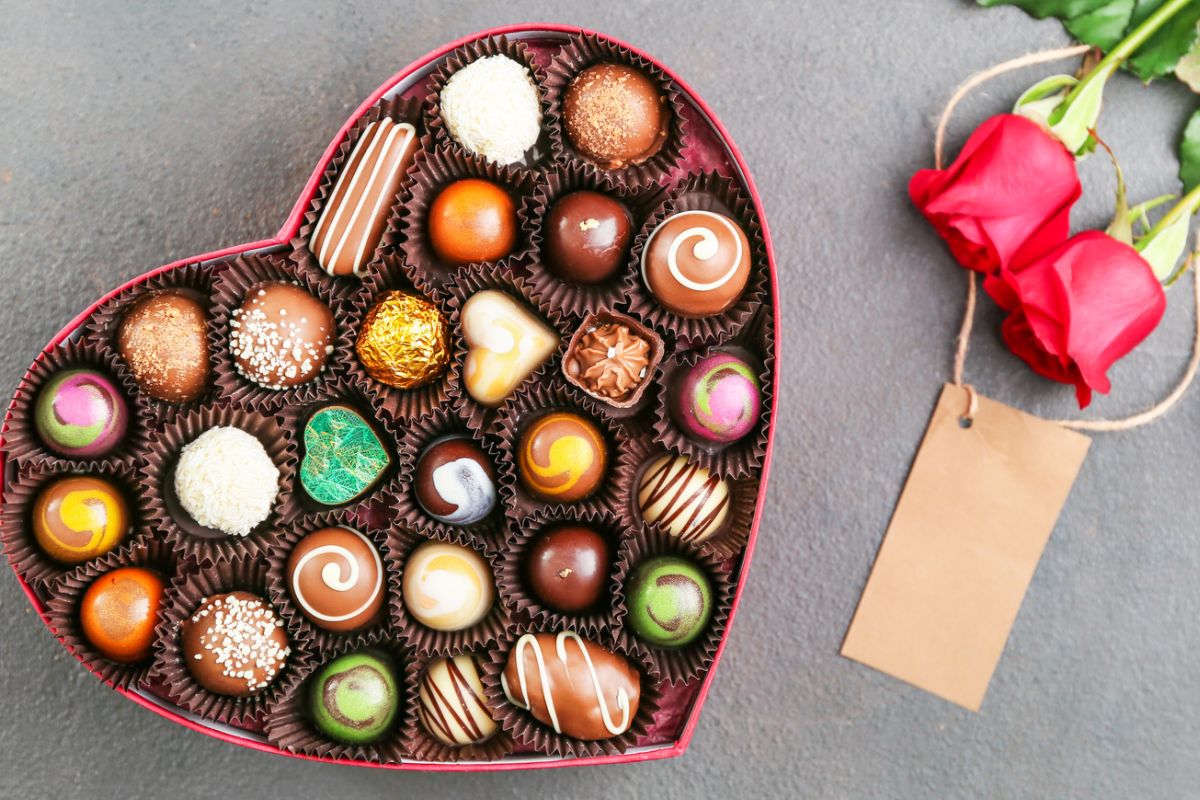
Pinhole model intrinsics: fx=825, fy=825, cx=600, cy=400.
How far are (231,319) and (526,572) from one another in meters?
0.58

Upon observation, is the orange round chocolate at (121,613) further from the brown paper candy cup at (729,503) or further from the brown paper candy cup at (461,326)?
the brown paper candy cup at (729,503)

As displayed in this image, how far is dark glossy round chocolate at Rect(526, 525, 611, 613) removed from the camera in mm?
1209

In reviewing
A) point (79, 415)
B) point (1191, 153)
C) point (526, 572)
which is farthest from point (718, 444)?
point (1191, 153)

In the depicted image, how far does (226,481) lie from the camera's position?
1172mm

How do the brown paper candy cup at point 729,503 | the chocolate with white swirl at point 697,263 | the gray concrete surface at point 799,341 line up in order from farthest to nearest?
the gray concrete surface at point 799,341, the brown paper candy cup at point 729,503, the chocolate with white swirl at point 697,263

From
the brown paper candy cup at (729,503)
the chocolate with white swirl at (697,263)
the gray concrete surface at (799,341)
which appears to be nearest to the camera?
the chocolate with white swirl at (697,263)

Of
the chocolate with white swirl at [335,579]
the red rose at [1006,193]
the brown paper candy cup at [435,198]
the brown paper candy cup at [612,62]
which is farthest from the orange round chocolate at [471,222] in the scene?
the red rose at [1006,193]

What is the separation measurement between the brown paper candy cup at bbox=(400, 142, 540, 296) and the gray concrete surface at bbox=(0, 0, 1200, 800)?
0.39 m

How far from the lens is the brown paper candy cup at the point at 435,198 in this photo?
1229mm

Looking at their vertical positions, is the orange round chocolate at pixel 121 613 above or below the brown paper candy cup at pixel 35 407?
below

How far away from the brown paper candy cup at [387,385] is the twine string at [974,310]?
946mm

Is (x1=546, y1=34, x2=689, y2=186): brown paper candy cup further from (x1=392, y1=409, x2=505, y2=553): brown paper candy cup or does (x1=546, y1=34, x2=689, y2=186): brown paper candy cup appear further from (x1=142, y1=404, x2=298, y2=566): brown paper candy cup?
(x1=142, y1=404, x2=298, y2=566): brown paper candy cup

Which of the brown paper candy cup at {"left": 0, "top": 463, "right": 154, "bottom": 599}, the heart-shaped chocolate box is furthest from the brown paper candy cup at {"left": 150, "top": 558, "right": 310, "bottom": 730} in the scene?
the brown paper candy cup at {"left": 0, "top": 463, "right": 154, "bottom": 599}

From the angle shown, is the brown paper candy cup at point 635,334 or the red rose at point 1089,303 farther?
the red rose at point 1089,303
